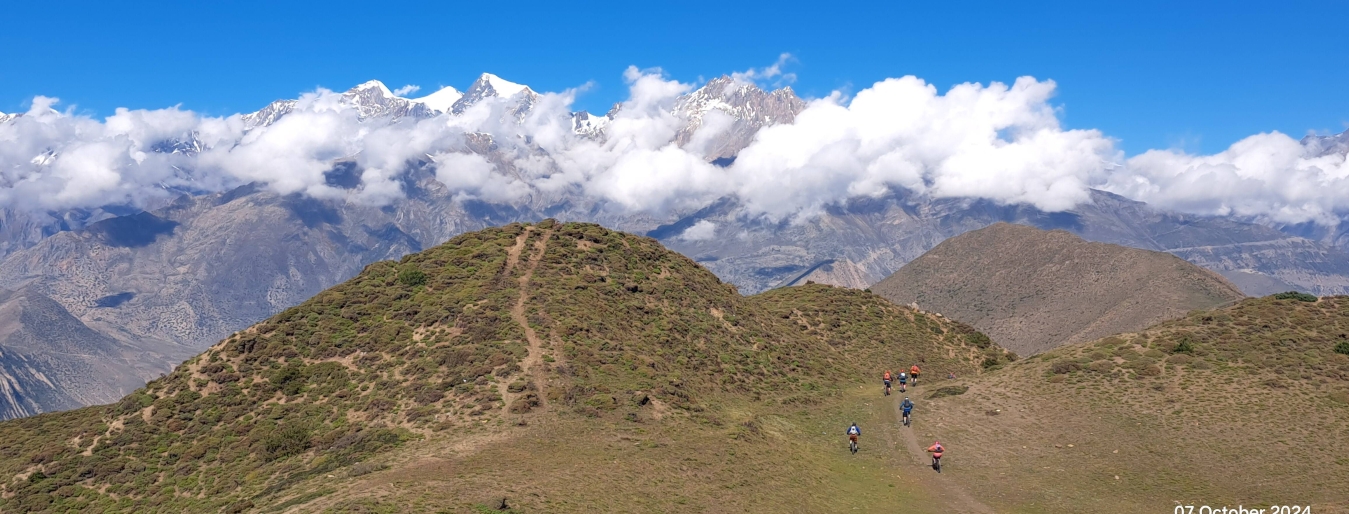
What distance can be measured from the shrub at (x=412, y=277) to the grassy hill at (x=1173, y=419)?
4798cm

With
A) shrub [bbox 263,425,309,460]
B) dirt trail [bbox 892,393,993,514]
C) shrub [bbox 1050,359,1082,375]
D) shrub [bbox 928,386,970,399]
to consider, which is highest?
shrub [bbox 1050,359,1082,375]

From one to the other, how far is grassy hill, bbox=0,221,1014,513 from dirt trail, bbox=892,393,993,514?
1.93m

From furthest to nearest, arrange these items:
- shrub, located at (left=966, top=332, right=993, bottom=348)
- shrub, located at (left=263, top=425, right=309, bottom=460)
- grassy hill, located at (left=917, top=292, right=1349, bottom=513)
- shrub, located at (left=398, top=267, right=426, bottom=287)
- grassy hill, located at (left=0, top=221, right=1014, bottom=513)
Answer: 1. shrub, located at (left=966, top=332, right=993, bottom=348)
2. shrub, located at (left=398, top=267, right=426, bottom=287)
3. shrub, located at (left=263, top=425, right=309, bottom=460)
4. grassy hill, located at (left=917, top=292, right=1349, bottom=513)
5. grassy hill, located at (left=0, top=221, right=1014, bottom=513)

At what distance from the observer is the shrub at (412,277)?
80.6 m

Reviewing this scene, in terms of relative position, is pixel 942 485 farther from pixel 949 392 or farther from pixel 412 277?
pixel 412 277

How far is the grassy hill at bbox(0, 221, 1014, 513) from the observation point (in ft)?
151

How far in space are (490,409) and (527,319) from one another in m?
16.5

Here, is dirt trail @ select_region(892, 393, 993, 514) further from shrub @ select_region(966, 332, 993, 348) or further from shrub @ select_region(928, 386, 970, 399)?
shrub @ select_region(966, 332, 993, 348)

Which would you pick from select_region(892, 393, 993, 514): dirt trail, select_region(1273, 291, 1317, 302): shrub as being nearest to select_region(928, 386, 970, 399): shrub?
select_region(892, 393, 993, 514): dirt trail

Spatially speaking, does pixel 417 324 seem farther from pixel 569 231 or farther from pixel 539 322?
pixel 569 231

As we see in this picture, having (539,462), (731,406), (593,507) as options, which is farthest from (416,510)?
(731,406)

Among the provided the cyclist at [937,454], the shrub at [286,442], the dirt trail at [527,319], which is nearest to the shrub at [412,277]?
the dirt trail at [527,319]

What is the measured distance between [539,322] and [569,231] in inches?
1040

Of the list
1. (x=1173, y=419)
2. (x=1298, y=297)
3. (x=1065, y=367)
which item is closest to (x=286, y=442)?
(x=1173, y=419)
